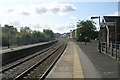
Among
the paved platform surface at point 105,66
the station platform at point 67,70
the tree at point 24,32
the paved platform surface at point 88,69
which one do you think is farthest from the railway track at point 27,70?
the tree at point 24,32

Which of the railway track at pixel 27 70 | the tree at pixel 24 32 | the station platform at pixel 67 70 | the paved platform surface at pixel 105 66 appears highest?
the tree at pixel 24 32

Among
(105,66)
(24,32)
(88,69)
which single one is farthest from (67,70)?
(24,32)

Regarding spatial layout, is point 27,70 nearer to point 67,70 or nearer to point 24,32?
point 67,70

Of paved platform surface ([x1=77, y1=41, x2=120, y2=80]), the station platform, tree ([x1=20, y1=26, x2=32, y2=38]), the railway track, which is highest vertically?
tree ([x1=20, y1=26, x2=32, y2=38])

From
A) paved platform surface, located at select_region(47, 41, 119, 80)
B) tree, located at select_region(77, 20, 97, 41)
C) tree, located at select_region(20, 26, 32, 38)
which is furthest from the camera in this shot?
tree, located at select_region(20, 26, 32, 38)

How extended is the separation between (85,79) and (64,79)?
0.93m

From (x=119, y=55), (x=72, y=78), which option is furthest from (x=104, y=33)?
(x=72, y=78)

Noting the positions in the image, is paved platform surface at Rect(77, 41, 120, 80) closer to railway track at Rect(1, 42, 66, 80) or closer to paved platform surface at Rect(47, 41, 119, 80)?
paved platform surface at Rect(47, 41, 119, 80)

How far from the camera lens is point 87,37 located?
90188 mm

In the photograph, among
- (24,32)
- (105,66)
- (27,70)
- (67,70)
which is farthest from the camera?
(24,32)

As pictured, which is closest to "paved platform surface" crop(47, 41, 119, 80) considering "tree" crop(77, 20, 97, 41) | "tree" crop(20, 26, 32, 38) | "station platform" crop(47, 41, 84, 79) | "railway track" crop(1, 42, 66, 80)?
"station platform" crop(47, 41, 84, 79)

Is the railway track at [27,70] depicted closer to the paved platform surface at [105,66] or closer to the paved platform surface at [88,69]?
the paved platform surface at [88,69]

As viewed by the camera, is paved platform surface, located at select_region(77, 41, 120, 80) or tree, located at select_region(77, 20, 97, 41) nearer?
paved platform surface, located at select_region(77, 41, 120, 80)

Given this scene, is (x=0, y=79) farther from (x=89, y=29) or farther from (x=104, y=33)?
(x=89, y=29)
